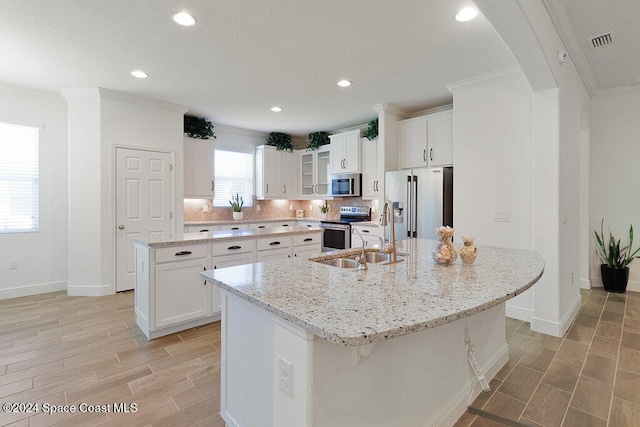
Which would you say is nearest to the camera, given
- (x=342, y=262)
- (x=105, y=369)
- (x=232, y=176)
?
(x=342, y=262)

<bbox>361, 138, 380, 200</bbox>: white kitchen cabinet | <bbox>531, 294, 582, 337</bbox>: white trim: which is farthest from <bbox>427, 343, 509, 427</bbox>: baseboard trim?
<bbox>361, 138, 380, 200</bbox>: white kitchen cabinet

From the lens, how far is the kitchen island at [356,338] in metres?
1.04

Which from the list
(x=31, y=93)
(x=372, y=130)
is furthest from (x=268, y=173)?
(x=31, y=93)

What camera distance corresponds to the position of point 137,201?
436 centimetres

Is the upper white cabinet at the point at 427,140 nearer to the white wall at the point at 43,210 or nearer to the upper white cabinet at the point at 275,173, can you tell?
the upper white cabinet at the point at 275,173

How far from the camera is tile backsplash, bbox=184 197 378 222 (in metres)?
5.55

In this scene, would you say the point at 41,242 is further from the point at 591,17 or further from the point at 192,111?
the point at 591,17

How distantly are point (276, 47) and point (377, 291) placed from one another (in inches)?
98.9

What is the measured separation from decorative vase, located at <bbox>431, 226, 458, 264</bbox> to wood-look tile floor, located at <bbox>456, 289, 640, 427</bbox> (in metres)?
0.89

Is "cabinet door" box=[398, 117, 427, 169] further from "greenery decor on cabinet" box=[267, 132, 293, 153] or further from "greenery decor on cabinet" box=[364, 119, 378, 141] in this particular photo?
"greenery decor on cabinet" box=[267, 132, 293, 153]

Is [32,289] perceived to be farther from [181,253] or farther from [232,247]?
[232,247]

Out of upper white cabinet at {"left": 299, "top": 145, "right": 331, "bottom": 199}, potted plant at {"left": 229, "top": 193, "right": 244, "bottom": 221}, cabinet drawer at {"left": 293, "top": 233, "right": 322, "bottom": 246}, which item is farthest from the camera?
upper white cabinet at {"left": 299, "top": 145, "right": 331, "bottom": 199}

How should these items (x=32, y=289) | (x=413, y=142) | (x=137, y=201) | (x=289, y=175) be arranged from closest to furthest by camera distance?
(x=32, y=289), (x=137, y=201), (x=413, y=142), (x=289, y=175)

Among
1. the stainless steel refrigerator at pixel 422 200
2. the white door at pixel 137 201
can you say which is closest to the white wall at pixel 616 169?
the stainless steel refrigerator at pixel 422 200
